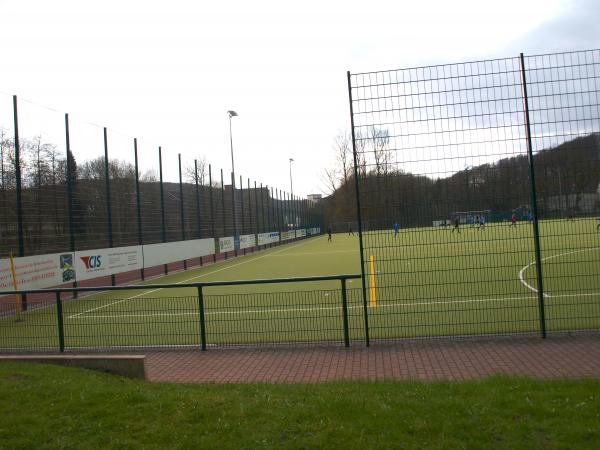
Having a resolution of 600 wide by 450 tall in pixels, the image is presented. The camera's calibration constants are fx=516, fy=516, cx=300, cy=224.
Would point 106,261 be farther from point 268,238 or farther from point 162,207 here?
point 268,238

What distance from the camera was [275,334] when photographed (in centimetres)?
862

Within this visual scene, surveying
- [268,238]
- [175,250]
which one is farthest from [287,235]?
[175,250]

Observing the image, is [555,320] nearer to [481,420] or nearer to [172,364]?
[481,420]

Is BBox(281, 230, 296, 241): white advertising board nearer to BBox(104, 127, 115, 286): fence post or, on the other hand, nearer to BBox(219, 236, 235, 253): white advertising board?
BBox(219, 236, 235, 253): white advertising board

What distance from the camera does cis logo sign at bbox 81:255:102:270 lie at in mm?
16328

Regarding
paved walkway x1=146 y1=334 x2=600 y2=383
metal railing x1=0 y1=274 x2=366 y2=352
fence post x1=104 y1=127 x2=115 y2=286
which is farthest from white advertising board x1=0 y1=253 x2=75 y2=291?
paved walkway x1=146 y1=334 x2=600 y2=383

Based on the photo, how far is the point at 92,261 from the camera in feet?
54.8

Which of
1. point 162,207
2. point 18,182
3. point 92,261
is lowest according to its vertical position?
point 92,261

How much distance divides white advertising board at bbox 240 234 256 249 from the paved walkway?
92.7ft

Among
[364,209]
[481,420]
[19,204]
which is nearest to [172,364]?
[364,209]

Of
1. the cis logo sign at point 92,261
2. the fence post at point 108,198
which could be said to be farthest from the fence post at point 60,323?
the fence post at point 108,198

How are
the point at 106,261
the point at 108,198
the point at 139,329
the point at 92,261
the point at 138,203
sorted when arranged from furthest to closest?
the point at 138,203
the point at 108,198
the point at 106,261
the point at 92,261
the point at 139,329

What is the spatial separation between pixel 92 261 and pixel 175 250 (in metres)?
7.12

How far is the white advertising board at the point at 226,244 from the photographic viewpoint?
3111cm
